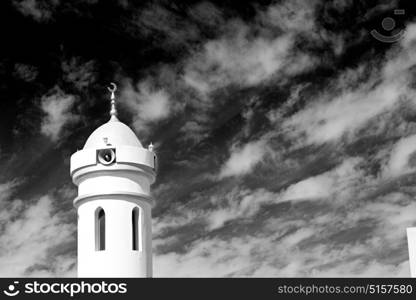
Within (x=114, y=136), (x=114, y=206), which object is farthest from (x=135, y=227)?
(x=114, y=136)

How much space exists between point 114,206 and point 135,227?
65.3 inches

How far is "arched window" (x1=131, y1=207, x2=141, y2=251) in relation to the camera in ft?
119

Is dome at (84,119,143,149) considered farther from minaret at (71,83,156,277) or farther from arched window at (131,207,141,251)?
arched window at (131,207,141,251)

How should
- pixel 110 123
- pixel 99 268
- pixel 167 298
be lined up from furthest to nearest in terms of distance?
1. pixel 110 123
2. pixel 99 268
3. pixel 167 298

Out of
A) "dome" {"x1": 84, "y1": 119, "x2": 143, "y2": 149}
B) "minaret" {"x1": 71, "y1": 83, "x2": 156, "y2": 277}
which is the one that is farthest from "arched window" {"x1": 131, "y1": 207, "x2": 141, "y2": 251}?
"dome" {"x1": 84, "y1": 119, "x2": 143, "y2": 149}

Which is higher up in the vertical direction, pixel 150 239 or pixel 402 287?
pixel 150 239

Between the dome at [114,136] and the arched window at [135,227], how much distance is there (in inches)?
138

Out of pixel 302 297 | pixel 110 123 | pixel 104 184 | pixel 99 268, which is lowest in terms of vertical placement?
pixel 302 297

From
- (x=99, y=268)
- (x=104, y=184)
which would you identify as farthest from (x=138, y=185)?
(x=99, y=268)

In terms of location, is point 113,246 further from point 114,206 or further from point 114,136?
point 114,136

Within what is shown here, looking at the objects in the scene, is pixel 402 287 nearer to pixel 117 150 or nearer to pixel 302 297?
pixel 302 297

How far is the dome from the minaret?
0.17 feet

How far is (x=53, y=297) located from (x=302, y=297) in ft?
33.1

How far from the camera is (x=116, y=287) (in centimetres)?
2953
